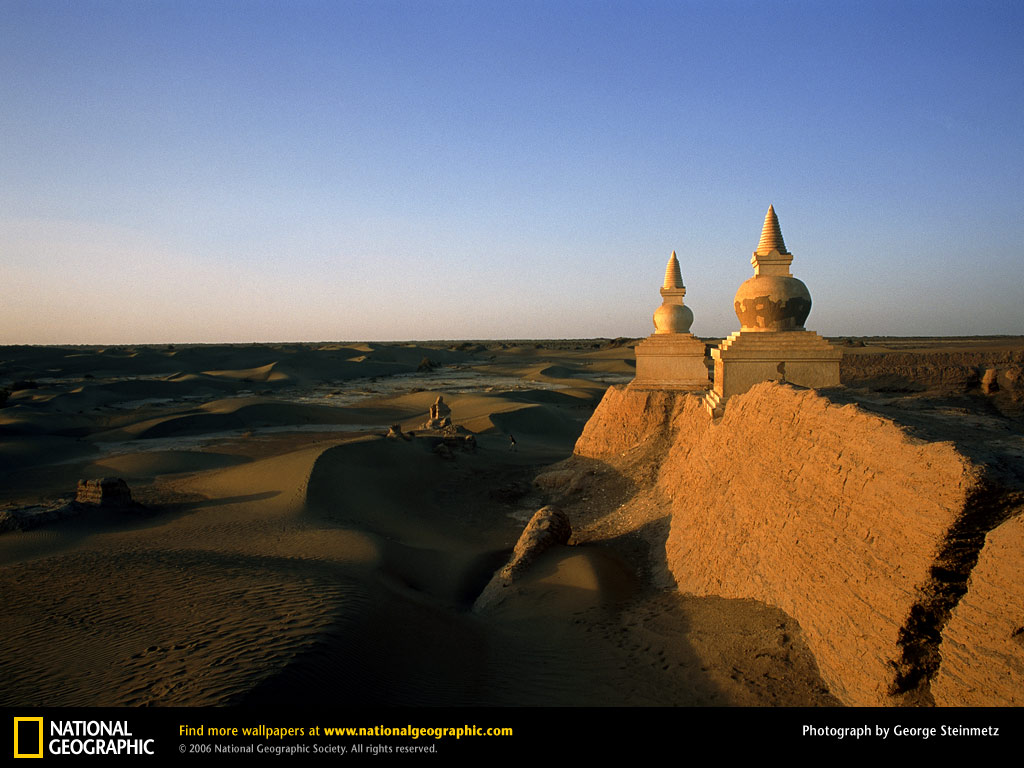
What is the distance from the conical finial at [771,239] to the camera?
32.6 ft

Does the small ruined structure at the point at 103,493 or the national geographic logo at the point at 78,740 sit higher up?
the national geographic logo at the point at 78,740

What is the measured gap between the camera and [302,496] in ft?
42.1

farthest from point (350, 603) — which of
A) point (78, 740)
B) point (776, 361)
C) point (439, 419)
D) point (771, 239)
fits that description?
point (439, 419)

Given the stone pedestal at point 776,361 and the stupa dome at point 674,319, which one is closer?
the stone pedestal at point 776,361

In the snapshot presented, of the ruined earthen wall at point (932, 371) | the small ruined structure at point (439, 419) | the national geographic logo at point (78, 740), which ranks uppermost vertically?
the ruined earthen wall at point (932, 371)

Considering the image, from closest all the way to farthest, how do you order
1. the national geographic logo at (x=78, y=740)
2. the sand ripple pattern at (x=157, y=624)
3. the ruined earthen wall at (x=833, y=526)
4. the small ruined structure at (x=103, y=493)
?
1. the ruined earthen wall at (x=833, y=526)
2. the national geographic logo at (x=78, y=740)
3. the sand ripple pattern at (x=157, y=624)
4. the small ruined structure at (x=103, y=493)

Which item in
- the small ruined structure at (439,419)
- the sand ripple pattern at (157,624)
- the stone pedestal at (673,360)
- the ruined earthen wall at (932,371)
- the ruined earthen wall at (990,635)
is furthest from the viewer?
the small ruined structure at (439,419)

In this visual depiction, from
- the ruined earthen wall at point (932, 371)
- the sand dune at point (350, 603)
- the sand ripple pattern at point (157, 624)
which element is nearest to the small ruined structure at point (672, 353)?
the sand dune at point (350, 603)

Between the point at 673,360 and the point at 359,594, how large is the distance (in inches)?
412

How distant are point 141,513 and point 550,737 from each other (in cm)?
1110

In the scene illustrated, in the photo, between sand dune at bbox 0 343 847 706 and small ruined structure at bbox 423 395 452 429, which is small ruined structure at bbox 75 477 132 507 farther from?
small ruined structure at bbox 423 395 452 429

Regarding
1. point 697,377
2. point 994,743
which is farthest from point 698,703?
point 697,377

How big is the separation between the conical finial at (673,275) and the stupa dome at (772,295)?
217 inches

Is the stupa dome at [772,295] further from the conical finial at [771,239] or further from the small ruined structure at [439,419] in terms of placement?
the small ruined structure at [439,419]
